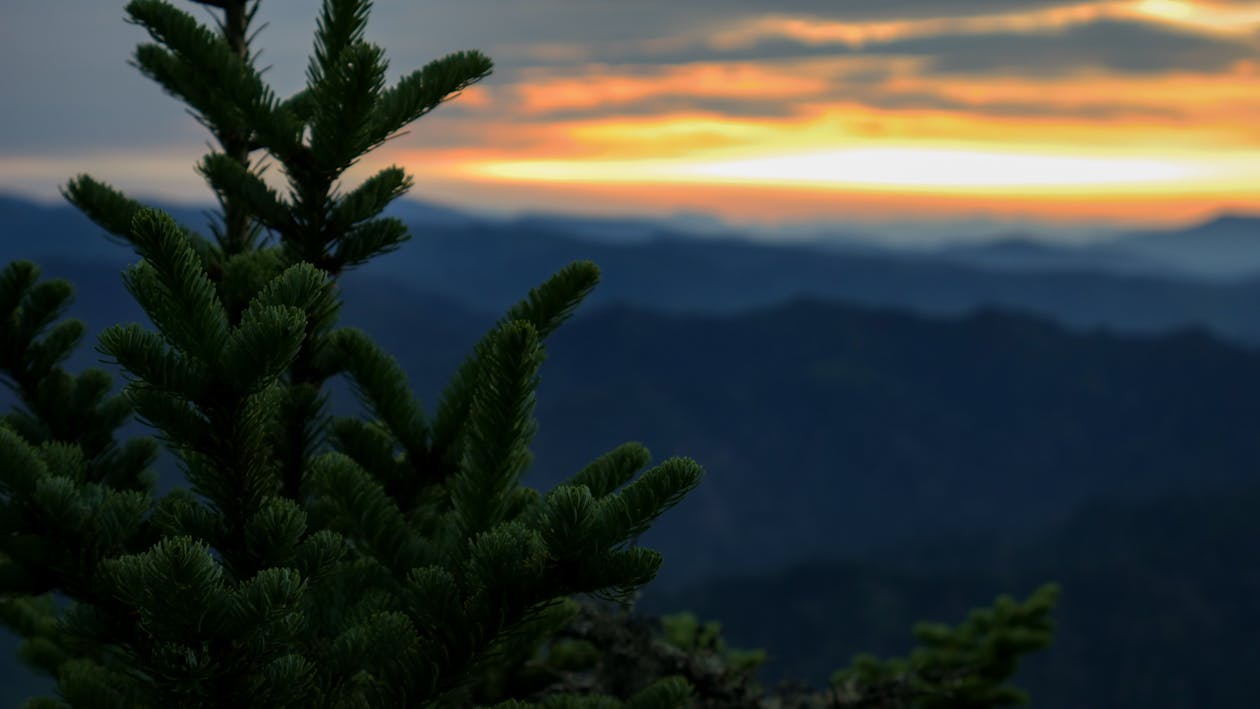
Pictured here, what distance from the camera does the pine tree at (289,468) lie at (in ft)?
9.41

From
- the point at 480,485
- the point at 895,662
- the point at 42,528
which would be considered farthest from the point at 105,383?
the point at 895,662

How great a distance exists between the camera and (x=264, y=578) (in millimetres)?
2777

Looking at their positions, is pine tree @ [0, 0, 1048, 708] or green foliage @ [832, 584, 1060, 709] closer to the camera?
pine tree @ [0, 0, 1048, 708]

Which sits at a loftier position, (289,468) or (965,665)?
(965,665)

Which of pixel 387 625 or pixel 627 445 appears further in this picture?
pixel 627 445

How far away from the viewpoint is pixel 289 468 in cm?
435

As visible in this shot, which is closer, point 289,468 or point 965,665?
point 289,468

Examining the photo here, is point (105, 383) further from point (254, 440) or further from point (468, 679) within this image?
point (468, 679)

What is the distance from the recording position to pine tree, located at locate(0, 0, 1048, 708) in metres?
2.87

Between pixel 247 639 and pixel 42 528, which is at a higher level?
pixel 42 528

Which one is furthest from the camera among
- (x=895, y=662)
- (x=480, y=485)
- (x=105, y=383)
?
(x=895, y=662)

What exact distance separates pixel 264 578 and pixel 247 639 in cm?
19

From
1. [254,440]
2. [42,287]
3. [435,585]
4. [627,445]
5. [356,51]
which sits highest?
[356,51]

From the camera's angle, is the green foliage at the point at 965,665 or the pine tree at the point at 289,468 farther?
the green foliage at the point at 965,665
